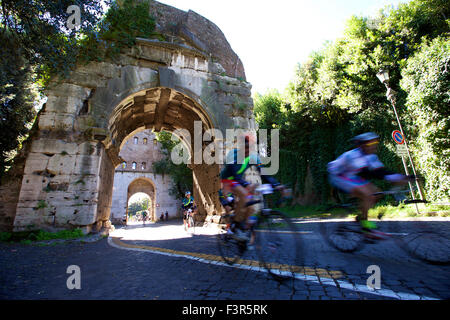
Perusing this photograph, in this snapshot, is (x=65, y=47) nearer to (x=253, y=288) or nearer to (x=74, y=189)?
(x=74, y=189)

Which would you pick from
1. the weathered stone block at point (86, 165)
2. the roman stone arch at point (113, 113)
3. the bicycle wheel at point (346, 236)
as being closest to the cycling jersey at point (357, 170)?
the bicycle wheel at point (346, 236)

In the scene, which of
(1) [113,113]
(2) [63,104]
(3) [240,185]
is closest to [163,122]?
(1) [113,113]

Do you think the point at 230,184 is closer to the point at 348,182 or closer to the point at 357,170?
the point at 348,182

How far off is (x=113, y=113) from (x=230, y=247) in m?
6.14

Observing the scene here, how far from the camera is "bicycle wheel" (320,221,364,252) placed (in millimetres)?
3207

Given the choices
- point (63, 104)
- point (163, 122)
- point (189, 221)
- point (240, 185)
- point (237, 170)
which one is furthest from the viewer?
point (163, 122)

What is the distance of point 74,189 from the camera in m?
6.11

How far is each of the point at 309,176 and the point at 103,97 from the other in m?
16.7

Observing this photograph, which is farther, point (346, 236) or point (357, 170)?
point (346, 236)

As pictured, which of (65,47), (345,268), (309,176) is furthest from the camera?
(309,176)

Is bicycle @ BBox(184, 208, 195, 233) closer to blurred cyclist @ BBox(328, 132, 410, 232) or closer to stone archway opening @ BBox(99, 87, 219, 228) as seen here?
stone archway opening @ BBox(99, 87, 219, 228)

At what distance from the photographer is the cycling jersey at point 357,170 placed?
306cm

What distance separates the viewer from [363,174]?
3.14m

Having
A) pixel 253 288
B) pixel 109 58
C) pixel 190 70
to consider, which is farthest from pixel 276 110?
pixel 253 288
